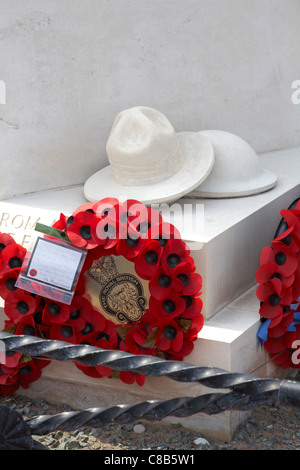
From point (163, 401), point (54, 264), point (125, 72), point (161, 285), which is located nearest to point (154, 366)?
point (163, 401)

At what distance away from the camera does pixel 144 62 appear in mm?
3871

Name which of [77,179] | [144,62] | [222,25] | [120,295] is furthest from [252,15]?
[120,295]

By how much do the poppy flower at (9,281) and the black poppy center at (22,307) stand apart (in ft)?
0.21

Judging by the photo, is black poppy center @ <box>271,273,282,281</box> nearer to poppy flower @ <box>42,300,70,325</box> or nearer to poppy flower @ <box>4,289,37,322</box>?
poppy flower @ <box>42,300,70,325</box>

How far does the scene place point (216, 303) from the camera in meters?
2.81

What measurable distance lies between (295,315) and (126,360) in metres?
1.86

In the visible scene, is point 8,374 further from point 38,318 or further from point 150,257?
point 150,257

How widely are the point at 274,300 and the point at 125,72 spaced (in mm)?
1815

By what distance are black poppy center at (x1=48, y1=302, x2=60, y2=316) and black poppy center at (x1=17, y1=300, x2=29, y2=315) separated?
0.40 ft

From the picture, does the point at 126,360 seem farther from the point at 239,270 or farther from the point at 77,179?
the point at 77,179

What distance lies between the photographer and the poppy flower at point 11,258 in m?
2.72

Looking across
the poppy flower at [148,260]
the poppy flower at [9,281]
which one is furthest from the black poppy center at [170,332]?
the poppy flower at [9,281]

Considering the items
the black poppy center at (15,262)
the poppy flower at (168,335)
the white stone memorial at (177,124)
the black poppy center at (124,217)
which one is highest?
the white stone memorial at (177,124)

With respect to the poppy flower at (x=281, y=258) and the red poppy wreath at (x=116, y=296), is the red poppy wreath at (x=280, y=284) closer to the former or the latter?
the poppy flower at (x=281, y=258)
